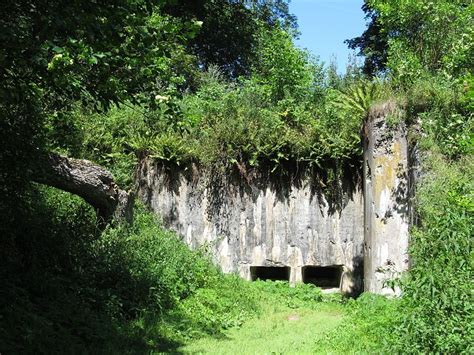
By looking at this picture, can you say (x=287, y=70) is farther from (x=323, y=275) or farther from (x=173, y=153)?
(x=323, y=275)

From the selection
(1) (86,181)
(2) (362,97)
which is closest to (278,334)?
(1) (86,181)

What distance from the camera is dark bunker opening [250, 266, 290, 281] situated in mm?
15047

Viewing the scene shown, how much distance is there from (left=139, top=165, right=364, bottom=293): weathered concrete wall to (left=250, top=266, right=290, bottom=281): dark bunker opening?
506 millimetres

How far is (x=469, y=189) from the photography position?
24.3 ft

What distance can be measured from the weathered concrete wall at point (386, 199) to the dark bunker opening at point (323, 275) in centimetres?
278

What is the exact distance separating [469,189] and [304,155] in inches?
284

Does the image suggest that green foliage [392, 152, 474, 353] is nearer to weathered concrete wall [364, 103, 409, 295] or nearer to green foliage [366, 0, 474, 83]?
weathered concrete wall [364, 103, 409, 295]

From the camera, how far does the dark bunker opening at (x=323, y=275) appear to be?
49.1 feet

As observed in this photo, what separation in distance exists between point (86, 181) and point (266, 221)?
558 centimetres

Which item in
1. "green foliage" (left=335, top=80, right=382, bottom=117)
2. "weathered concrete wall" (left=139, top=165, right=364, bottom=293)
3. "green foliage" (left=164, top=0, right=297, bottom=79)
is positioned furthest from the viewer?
"green foliage" (left=164, top=0, right=297, bottom=79)

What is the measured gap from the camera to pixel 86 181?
10273 mm

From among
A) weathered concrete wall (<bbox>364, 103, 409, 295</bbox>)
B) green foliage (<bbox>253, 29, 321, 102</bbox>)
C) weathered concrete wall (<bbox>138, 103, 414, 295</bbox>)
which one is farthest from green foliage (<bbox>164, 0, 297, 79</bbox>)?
weathered concrete wall (<bbox>364, 103, 409, 295</bbox>)

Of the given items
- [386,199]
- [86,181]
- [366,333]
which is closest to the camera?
[366,333]

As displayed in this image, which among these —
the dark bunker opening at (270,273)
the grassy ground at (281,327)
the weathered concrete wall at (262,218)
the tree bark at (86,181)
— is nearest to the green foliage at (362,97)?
the weathered concrete wall at (262,218)
